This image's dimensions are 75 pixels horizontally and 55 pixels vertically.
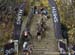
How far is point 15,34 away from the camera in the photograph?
19.7ft

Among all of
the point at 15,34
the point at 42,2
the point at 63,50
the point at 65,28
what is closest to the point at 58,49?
the point at 63,50

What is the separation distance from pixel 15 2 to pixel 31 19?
26.3 inches

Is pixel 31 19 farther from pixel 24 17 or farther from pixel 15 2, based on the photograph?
pixel 15 2

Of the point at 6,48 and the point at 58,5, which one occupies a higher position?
the point at 58,5

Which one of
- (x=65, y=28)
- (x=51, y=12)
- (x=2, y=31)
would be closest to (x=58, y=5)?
(x=51, y=12)

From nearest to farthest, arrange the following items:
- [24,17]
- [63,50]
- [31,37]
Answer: [63,50] < [31,37] < [24,17]

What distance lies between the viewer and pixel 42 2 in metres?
6.82

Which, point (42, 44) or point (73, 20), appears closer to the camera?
point (42, 44)

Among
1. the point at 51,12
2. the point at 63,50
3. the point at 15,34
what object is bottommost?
the point at 63,50

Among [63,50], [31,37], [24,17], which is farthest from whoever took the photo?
[24,17]

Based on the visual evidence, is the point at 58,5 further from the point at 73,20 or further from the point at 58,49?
the point at 58,49

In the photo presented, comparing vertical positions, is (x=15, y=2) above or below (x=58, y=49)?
above

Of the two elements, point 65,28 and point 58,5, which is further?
point 58,5

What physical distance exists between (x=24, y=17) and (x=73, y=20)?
48.5 inches
